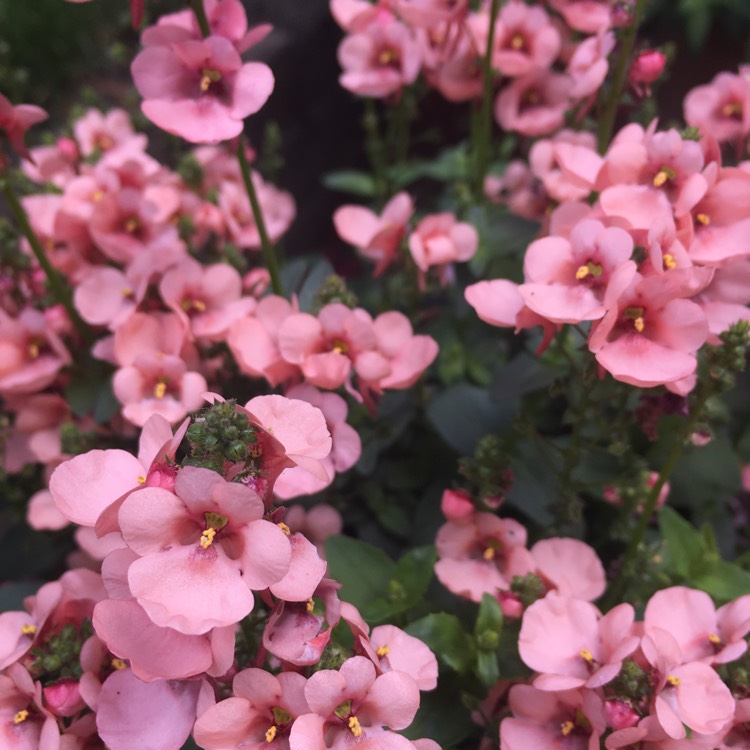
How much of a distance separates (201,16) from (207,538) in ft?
2.03

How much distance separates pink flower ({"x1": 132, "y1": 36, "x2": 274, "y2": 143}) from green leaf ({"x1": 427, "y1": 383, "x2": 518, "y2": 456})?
1.81 ft

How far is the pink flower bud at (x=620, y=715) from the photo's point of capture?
2.31 ft

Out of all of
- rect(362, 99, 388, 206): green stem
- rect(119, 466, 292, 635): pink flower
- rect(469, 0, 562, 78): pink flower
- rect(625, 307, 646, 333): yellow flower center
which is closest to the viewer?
rect(119, 466, 292, 635): pink flower

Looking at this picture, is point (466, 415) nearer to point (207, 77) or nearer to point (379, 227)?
point (379, 227)

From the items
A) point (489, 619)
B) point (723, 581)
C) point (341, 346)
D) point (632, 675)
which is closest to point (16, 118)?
point (341, 346)

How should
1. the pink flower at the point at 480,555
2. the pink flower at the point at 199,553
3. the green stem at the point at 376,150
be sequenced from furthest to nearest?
1. the green stem at the point at 376,150
2. the pink flower at the point at 480,555
3. the pink flower at the point at 199,553

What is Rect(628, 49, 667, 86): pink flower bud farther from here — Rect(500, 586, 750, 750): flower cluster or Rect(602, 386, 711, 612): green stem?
Rect(500, 586, 750, 750): flower cluster

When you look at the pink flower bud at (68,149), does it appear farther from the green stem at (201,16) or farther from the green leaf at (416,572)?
the green leaf at (416,572)

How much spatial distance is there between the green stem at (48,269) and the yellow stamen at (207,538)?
60cm

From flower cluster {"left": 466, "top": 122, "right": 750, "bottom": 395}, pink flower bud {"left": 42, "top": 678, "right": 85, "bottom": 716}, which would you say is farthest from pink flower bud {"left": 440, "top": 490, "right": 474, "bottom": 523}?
pink flower bud {"left": 42, "top": 678, "right": 85, "bottom": 716}

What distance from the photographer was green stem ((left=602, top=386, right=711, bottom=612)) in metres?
0.86

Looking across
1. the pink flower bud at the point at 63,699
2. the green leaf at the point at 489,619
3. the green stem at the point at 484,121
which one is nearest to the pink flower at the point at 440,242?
the green stem at the point at 484,121

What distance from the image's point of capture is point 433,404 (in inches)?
48.6

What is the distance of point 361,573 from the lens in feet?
3.17
